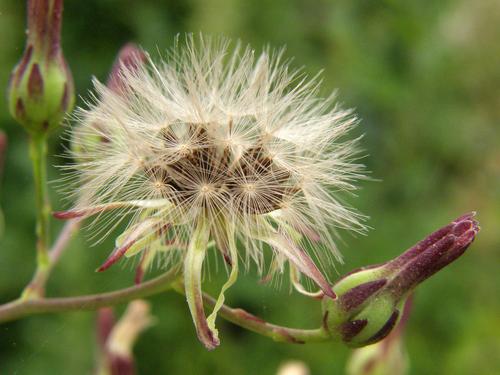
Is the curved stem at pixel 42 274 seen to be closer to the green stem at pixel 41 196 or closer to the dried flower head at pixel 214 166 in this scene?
the green stem at pixel 41 196

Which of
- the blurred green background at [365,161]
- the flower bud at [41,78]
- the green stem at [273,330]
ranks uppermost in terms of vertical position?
the flower bud at [41,78]

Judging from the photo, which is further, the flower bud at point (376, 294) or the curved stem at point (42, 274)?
the curved stem at point (42, 274)

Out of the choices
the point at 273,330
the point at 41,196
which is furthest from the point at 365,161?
the point at 273,330

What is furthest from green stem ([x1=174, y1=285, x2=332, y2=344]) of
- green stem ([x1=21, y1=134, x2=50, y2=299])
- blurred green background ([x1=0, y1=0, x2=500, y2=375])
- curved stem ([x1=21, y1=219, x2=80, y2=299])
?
blurred green background ([x1=0, y1=0, x2=500, y2=375])

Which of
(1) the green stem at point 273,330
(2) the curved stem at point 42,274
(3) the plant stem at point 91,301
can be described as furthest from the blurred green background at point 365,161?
(1) the green stem at point 273,330

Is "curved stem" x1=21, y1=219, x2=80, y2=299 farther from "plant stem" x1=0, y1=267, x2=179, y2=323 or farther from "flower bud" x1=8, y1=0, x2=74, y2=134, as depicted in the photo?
"flower bud" x1=8, y1=0, x2=74, y2=134
